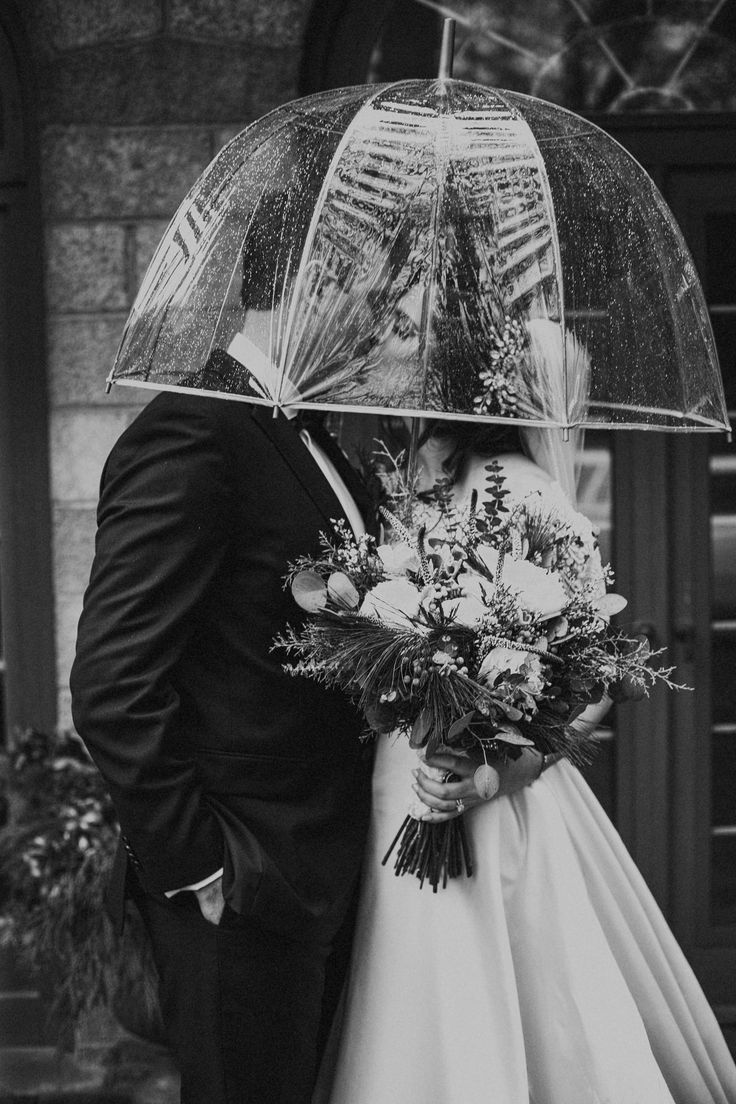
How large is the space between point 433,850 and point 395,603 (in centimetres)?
57

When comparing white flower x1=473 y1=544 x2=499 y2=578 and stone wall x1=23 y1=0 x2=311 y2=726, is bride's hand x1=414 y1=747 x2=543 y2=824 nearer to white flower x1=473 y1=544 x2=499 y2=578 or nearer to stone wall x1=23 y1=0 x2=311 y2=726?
white flower x1=473 y1=544 x2=499 y2=578

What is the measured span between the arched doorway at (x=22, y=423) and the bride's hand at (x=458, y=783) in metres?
1.95

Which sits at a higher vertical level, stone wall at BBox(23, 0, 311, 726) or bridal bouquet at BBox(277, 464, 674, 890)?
stone wall at BBox(23, 0, 311, 726)

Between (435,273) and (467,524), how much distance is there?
446 mm

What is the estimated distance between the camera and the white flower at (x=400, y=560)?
2.09 meters

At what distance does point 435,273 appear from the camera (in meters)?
1.93

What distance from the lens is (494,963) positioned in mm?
2314

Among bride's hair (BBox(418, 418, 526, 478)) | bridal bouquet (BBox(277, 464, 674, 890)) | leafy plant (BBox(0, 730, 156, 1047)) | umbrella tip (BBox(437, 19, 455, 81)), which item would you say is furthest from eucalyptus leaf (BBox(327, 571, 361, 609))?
leafy plant (BBox(0, 730, 156, 1047))

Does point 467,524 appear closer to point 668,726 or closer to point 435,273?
point 435,273

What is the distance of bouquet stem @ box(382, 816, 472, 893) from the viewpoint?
2.32 m

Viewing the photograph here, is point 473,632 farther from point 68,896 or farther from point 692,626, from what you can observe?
point 692,626

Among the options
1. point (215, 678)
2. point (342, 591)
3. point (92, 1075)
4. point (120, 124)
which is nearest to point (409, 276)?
point (342, 591)

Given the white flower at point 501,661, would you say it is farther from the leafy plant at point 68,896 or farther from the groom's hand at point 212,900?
the leafy plant at point 68,896

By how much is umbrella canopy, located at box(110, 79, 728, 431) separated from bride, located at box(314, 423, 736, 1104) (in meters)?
0.37
